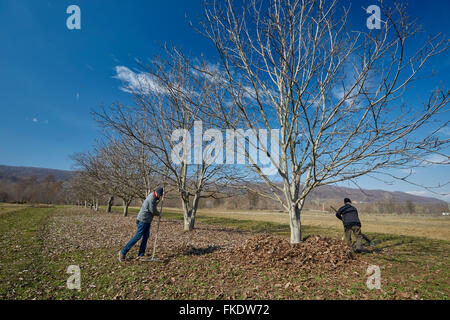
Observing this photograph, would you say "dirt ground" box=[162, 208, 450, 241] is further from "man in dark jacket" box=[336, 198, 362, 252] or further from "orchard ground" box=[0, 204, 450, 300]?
"orchard ground" box=[0, 204, 450, 300]

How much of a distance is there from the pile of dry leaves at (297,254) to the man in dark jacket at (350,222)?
1.47 m

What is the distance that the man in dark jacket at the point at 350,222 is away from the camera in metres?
7.43

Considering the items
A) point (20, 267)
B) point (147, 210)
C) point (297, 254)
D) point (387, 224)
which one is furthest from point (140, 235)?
point (387, 224)

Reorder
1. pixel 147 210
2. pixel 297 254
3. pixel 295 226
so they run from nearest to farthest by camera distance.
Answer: pixel 297 254, pixel 147 210, pixel 295 226

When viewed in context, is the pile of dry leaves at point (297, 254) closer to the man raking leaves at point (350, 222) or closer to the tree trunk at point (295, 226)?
the tree trunk at point (295, 226)

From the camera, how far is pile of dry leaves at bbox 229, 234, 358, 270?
5420 millimetres

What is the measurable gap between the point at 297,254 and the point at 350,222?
3.15m

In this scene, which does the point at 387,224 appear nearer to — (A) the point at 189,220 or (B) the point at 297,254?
(A) the point at 189,220

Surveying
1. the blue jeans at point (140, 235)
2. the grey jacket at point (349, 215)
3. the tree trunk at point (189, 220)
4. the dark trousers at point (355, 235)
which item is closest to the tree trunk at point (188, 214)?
the tree trunk at point (189, 220)

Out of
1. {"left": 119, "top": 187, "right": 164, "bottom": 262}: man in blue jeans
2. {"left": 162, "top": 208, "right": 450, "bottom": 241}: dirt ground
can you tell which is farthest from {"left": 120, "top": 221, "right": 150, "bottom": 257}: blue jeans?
{"left": 162, "top": 208, "right": 450, "bottom": 241}: dirt ground

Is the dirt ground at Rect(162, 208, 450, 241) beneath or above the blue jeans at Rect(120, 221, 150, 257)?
beneath

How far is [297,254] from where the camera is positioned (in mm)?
5785

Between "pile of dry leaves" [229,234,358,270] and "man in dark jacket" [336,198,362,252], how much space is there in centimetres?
147
